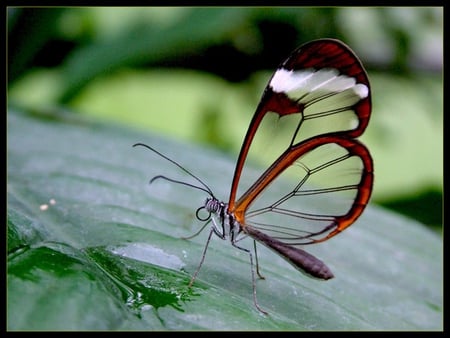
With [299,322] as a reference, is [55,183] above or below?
above

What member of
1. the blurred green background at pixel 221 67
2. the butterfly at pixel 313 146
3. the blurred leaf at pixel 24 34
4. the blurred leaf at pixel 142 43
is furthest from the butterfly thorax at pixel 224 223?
the blurred leaf at pixel 24 34

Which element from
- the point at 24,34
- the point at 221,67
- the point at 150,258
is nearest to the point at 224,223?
the point at 150,258

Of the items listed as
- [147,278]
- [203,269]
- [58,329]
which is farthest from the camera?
[203,269]

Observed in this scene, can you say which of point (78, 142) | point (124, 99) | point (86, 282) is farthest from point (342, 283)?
point (124, 99)

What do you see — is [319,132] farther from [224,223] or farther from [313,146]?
[224,223]

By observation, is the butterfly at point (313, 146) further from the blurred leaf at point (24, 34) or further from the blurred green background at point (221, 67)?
the blurred leaf at point (24, 34)

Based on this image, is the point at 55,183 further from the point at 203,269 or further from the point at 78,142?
the point at 203,269
